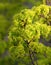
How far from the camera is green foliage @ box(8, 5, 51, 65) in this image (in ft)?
10.9

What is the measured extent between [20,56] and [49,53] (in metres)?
0.47

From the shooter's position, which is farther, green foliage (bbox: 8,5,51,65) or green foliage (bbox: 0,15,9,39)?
green foliage (bbox: 0,15,9,39)

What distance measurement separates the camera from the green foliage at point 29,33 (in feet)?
10.9

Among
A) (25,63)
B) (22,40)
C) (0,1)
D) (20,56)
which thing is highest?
(0,1)

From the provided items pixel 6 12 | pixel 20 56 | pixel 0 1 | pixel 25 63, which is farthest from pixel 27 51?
pixel 0 1

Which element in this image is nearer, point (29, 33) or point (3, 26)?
point (29, 33)

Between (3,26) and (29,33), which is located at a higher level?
(29,33)

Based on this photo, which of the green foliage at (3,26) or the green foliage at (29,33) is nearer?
the green foliage at (29,33)

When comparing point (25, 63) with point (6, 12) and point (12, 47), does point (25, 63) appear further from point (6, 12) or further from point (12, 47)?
point (6, 12)

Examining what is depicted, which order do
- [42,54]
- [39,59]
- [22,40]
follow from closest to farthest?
[22,40]
[42,54]
[39,59]

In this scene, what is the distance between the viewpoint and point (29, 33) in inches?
128

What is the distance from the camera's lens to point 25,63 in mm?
3939

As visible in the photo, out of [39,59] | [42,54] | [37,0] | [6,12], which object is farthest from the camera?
[37,0]

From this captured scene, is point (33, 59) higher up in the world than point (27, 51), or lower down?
lower down
